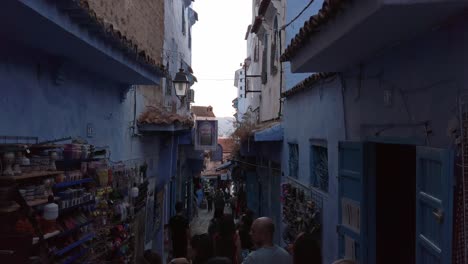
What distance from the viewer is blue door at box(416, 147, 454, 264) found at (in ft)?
12.8

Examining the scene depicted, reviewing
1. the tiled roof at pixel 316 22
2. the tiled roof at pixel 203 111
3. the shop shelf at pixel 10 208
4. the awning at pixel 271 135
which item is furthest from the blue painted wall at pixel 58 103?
the tiled roof at pixel 203 111

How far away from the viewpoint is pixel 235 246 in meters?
7.63

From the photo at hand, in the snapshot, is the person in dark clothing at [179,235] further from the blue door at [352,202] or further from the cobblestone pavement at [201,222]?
the cobblestone pavement at [201,222]

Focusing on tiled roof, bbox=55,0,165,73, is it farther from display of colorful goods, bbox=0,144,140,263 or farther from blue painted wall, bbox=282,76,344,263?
blue painted wall, bbox=282,76,344,263

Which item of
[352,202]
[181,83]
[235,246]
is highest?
[181,83]

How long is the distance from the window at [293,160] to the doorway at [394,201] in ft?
14.1

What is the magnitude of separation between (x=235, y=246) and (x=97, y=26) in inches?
153

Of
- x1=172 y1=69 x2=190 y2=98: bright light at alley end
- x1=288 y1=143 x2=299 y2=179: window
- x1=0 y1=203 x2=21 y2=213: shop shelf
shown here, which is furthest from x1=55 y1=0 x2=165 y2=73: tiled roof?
x1=172 y1=69 x2=190 y2=98: bright light at alley end

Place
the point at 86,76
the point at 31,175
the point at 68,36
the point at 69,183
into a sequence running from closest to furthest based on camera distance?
the point at 31,175 < the point at 68,36 < the point at 69,183 < the point at 86,76

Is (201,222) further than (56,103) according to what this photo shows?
Yes

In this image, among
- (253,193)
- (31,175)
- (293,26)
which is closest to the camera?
(31,175)

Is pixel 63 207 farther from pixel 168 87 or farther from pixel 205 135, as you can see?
pixel 168 87

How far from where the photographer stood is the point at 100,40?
610 centimetres

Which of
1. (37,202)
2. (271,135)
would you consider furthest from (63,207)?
(271,135)
